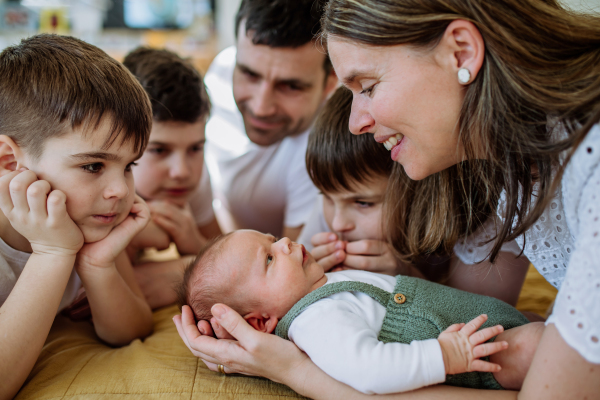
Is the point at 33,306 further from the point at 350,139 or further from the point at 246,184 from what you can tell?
the point at 246,184

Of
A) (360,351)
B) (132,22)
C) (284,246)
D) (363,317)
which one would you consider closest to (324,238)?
(284,246)

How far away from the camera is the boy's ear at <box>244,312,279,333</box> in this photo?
104 centimetres

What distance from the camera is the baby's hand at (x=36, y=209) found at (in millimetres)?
940

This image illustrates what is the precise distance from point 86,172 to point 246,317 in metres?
0.47

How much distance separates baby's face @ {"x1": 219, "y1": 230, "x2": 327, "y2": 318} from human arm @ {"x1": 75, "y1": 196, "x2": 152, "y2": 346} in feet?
0.84

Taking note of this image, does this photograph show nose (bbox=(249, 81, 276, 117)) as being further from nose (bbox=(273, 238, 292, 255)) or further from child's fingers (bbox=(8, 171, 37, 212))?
child's fingers (bbox=(8, 171, 37, 212))

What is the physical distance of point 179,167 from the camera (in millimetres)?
1628

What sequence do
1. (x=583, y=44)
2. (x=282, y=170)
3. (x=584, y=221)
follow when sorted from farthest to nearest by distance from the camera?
(x=282, y=170) < (x=583, y=44) < (x=584, y=221)

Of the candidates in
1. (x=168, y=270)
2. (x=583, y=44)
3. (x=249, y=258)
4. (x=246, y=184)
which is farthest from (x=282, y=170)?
(x=583, y=44)

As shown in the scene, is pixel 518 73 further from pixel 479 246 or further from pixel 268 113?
pixel 268 113

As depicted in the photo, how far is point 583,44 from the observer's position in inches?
34.1

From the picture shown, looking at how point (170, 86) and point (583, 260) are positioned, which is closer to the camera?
point (583, 260)

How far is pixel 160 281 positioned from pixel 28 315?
0.53m

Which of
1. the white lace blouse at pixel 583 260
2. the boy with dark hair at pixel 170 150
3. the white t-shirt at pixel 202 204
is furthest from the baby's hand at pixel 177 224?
the white lace blouse at pixel 583 260
